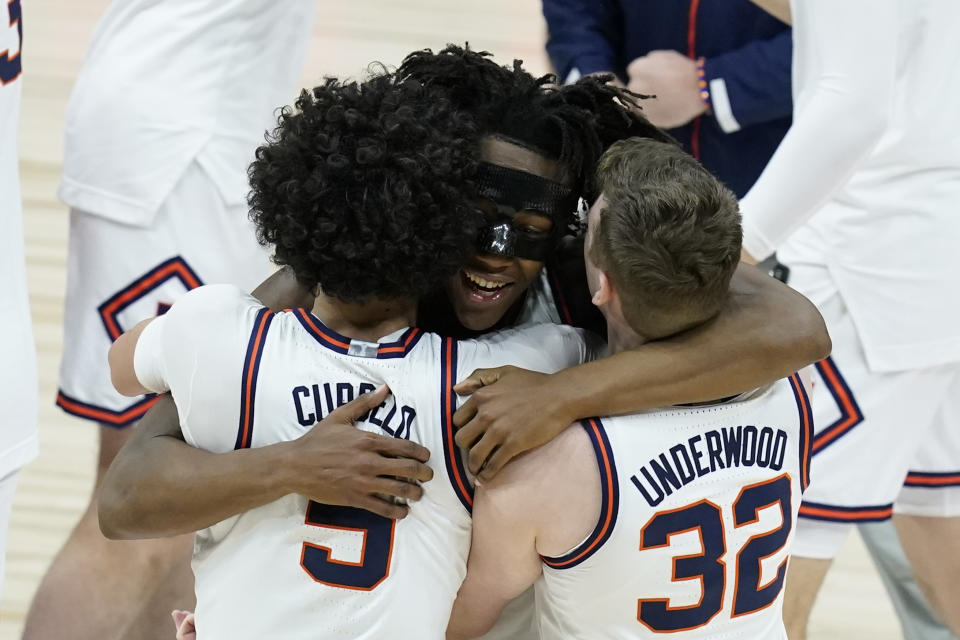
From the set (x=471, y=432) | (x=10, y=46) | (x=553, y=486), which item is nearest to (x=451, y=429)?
(x=471, y=432)

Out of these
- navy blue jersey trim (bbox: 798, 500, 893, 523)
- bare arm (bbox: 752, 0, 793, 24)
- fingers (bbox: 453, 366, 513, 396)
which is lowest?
navy blue jersey trim (bbox: 798, 500, 893, 523)

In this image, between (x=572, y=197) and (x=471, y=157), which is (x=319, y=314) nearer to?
(x=471, y=157)

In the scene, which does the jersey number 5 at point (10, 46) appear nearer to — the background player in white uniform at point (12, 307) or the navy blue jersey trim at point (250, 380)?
the background player in white uniform at point (12, 307)

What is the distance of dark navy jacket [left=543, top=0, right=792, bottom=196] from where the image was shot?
2670 millimetres

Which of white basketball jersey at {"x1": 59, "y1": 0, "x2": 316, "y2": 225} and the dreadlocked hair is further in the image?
white basketball jersey at {"x1": 59, "y1": 0, "x2": 316, "y2": 225}

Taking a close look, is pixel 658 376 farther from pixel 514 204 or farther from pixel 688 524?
pixel 514 204

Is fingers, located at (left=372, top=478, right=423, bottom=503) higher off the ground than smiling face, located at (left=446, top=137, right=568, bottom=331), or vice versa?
smiling face, located at (left=446, top=137, right=568, bottom=331)

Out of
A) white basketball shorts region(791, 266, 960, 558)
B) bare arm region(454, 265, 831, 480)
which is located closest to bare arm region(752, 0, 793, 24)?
white basketball shorts region(791, 266, 960, 558)

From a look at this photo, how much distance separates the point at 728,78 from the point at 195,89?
3.65 ft

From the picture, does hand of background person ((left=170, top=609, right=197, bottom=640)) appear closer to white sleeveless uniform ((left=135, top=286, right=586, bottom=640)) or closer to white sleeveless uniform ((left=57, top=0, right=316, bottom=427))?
white sleeveless uniform ((left=135, top=286, right=586, bottom=640))

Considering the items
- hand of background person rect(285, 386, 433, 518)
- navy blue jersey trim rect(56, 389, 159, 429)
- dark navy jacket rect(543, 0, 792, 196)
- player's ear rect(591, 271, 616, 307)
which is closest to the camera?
hand of background person rect(285, 386, 433, 518)

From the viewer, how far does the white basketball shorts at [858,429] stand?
2.49 m

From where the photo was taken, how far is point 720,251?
5.01 feet

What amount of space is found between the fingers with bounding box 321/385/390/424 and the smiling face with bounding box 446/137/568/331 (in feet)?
0.86
